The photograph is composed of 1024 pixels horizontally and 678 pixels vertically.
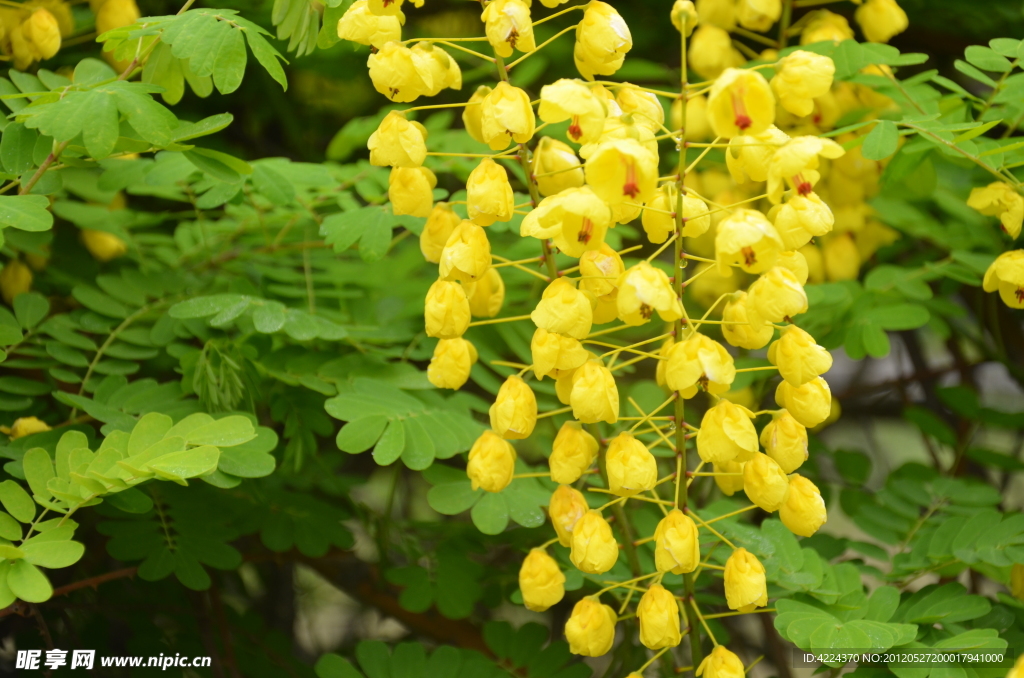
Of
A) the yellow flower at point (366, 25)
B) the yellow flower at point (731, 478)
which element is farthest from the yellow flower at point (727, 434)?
the yellow flower at point (366, 25)

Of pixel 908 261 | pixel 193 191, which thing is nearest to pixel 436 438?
pixel 193 191

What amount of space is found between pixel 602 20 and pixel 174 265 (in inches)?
41.3

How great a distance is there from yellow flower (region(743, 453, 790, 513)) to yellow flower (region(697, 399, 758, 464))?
0.02m

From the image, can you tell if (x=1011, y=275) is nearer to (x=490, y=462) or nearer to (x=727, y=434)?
(x=727, y=434)

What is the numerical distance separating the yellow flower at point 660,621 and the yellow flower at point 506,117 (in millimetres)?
555

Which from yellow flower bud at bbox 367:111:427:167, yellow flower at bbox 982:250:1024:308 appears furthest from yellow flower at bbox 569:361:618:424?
yellow flower at bbox 982:250:1024:308

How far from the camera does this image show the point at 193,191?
1.54 meters

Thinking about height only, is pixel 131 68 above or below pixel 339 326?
above

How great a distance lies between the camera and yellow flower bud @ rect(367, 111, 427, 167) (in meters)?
0.98

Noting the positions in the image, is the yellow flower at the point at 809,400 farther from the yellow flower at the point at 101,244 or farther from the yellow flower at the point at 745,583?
the yellow flower at the point at 101,244

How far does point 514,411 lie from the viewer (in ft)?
3.27

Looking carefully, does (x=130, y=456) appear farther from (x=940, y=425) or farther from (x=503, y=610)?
(x=940, y=425)

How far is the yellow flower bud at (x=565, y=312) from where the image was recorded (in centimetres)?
90

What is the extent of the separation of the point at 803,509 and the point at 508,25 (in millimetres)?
657
